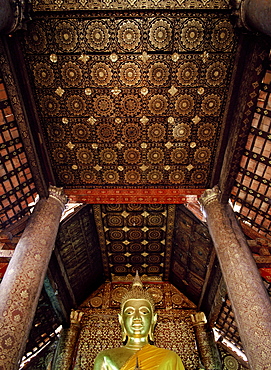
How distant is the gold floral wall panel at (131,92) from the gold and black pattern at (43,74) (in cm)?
2

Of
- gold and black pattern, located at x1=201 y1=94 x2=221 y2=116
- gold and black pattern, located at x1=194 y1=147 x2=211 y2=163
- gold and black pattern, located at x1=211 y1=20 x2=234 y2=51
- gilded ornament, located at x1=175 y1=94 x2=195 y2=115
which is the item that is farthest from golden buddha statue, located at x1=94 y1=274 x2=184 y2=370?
gold and black pattern, located at x1=211 y1=20 x2=234 y2=51

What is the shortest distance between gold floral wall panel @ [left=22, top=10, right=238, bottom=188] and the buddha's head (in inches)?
114

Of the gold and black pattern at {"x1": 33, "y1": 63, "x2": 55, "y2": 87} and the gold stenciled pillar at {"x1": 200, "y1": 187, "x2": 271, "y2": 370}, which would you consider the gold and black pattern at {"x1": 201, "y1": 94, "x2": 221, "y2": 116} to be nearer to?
the gold stenciled pillar at {"x1": 200, "y1": 187, "x2": 271, "y2": 370}

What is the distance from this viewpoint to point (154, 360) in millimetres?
4699

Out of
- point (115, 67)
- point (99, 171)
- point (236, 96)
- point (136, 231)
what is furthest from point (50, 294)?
point (236, 96)

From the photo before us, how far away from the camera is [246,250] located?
5.83 m

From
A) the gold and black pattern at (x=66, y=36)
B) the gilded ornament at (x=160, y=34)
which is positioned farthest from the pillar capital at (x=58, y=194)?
the gilded ornament at (x=160, y=34)

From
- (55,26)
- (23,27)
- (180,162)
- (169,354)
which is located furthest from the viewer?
(180,162)

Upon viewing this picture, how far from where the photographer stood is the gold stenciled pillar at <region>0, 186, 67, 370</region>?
447cm

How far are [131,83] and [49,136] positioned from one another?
2194mm

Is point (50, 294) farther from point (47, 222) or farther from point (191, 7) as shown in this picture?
point (191, 7)

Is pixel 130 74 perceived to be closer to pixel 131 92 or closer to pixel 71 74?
pixel 131 92

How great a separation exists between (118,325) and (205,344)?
255cm

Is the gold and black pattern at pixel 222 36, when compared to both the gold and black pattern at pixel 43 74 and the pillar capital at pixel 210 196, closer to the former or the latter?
the pillar capital at pixel 210 196
